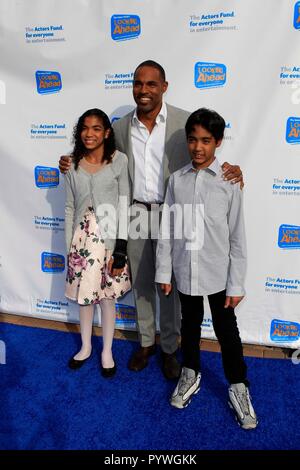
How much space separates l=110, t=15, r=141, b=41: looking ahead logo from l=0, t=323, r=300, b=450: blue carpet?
2145mm

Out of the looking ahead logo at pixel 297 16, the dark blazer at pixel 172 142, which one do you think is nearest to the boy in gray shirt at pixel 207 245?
the dark blazer at pixel 172 142

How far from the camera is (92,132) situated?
2.07 m

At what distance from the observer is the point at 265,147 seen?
2.43 meters

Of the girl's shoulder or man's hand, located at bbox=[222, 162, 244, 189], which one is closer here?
man's hand, located at bbox=[222, 162, 244, 189]

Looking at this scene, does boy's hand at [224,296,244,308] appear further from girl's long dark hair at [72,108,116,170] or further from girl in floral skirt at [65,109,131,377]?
girl's long dark hair at [72,108,116,170]

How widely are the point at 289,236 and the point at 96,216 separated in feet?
4.24

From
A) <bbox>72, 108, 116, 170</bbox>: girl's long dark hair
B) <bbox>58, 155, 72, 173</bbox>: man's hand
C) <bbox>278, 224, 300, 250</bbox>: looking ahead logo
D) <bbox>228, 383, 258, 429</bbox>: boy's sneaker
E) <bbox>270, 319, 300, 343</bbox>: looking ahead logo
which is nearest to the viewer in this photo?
<bbox>228, 383, 258, 429</bbox>: boy's sneaker

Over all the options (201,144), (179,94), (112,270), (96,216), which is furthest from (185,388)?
(179,94)

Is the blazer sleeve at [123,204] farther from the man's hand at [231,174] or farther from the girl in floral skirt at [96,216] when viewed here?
the man's hand at [231,174]

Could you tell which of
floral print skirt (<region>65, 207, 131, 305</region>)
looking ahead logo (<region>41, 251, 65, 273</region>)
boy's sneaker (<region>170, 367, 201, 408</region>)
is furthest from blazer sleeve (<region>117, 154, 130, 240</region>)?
looking ahead logo (<region>41, 251, 65, 273</region>)

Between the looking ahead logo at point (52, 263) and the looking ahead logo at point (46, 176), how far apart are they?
56 centimetres

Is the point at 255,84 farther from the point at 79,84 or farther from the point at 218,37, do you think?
the point at 79,84

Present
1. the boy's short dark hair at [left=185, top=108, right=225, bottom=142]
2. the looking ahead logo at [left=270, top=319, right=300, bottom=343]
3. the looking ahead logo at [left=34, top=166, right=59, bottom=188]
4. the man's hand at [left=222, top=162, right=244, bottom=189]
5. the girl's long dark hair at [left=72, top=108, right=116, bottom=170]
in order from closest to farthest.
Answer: the boy's short dark hair at [left=185, top=108, right=225, bottom=142] < the man's hand at [left=222, top=162, right=244, bottom=189] < the girl's long dark hair at [left=72, top=108, right=116, bottom=170] < the looking ahead logo at [left=270, top=319, right=300, bottom=343] < the looking ahead logo at [left=34, top=166, right=59, bottom=188]

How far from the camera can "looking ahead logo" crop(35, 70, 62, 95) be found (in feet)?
8.84
